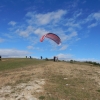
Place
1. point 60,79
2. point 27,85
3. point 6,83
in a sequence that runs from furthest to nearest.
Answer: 1. point 60,79
2. point 6,83
3. point 27,85

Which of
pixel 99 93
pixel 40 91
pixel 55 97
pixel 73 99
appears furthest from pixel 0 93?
pixel 99 93

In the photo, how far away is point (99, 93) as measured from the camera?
1962 centimetres

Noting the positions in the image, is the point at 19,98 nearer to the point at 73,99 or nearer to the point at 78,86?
the point at 73,99

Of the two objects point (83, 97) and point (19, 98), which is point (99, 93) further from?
point (19, 98)

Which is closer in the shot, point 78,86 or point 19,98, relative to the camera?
point 19,98

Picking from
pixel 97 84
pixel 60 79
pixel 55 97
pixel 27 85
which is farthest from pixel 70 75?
pixel 55 97

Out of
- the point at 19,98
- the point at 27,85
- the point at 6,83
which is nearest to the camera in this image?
the point at 19,98

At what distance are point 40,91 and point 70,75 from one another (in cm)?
873

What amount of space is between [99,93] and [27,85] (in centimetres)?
753

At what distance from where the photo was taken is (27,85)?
70.6ft

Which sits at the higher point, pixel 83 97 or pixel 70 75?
pixel 70 75

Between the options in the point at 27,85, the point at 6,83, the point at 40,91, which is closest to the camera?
the point at 40,91

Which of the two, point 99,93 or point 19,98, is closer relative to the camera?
point 19,98

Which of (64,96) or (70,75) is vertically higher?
(70,75)
